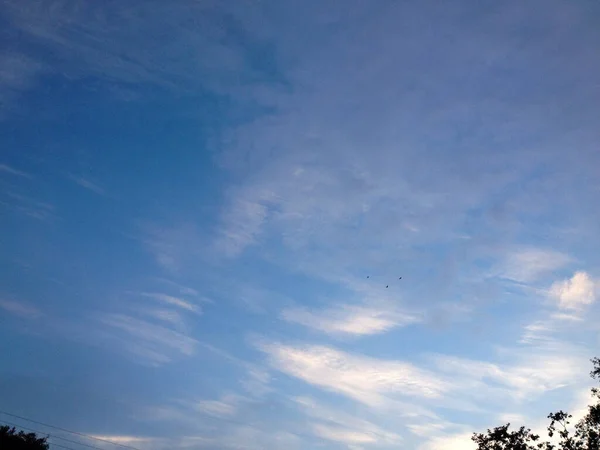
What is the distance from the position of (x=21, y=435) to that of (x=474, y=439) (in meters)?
65.2

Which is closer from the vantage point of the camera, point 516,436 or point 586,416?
point 586,416

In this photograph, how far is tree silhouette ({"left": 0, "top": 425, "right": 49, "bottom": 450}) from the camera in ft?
185

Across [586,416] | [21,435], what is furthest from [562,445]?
[21,435]

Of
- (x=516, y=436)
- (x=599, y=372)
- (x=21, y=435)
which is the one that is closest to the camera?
(x=599, y=372)

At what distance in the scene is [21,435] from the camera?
196 feet

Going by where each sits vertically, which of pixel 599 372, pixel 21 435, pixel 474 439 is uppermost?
pixel 599 372

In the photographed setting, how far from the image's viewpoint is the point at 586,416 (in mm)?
40406

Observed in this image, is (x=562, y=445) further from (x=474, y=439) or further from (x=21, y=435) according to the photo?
(x=21, y=435)

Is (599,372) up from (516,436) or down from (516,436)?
up

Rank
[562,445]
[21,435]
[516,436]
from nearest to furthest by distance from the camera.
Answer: [562,445]
[516,436]
[21,435]

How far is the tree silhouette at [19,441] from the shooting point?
56241 millimetres

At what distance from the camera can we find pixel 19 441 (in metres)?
58.0

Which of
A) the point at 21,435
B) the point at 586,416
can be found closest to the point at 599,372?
the point at 586,416

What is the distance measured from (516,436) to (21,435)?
6951 cm
